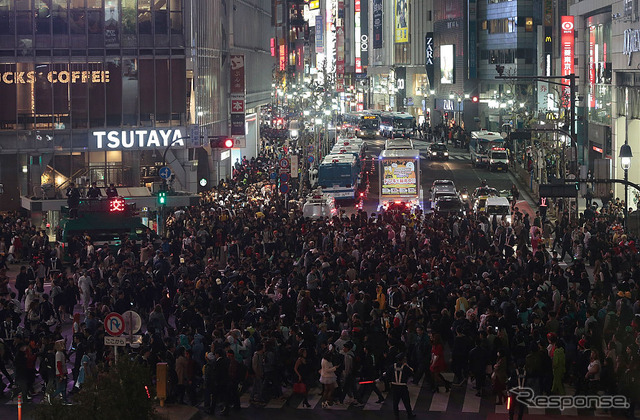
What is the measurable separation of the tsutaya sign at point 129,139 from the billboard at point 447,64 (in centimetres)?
7421

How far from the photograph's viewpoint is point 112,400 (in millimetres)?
15945

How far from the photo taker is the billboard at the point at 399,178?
5769 cm

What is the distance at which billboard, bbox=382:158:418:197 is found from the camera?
57.7 metres

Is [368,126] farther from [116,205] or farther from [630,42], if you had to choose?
[116,205]

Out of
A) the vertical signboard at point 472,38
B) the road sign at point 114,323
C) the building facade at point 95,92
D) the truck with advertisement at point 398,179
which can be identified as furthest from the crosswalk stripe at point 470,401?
the vertical signboard at point 472,38

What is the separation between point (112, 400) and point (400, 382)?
646 centimetres

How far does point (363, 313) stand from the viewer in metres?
25.5

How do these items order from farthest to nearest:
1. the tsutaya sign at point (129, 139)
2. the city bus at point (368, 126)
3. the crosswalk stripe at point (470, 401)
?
1. the city bus at point (368, 126)
2. the tsutaya sign at point (129, 139)
3. the crosswalk stripe at point (470, 401)

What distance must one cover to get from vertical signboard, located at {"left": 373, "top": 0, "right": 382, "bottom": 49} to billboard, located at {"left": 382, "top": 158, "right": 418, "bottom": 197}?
11897 centimetres

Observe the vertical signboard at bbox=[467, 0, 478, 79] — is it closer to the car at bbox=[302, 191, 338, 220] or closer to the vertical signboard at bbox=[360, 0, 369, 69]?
the vertical signboard at bbox=[360, 0, 369, 69]

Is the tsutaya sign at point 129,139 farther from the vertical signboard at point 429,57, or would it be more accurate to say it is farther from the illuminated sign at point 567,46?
the vertical signboard at point 429,57

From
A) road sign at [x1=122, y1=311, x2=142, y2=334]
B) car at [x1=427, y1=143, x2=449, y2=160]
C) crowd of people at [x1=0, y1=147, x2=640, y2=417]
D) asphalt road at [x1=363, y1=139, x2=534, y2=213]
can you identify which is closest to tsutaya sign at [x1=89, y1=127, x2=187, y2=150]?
asphalt road at [x1=363, y1=139, x2=534, y2=213]

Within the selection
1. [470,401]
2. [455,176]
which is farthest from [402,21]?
[470,401]

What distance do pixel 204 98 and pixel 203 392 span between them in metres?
42.9
